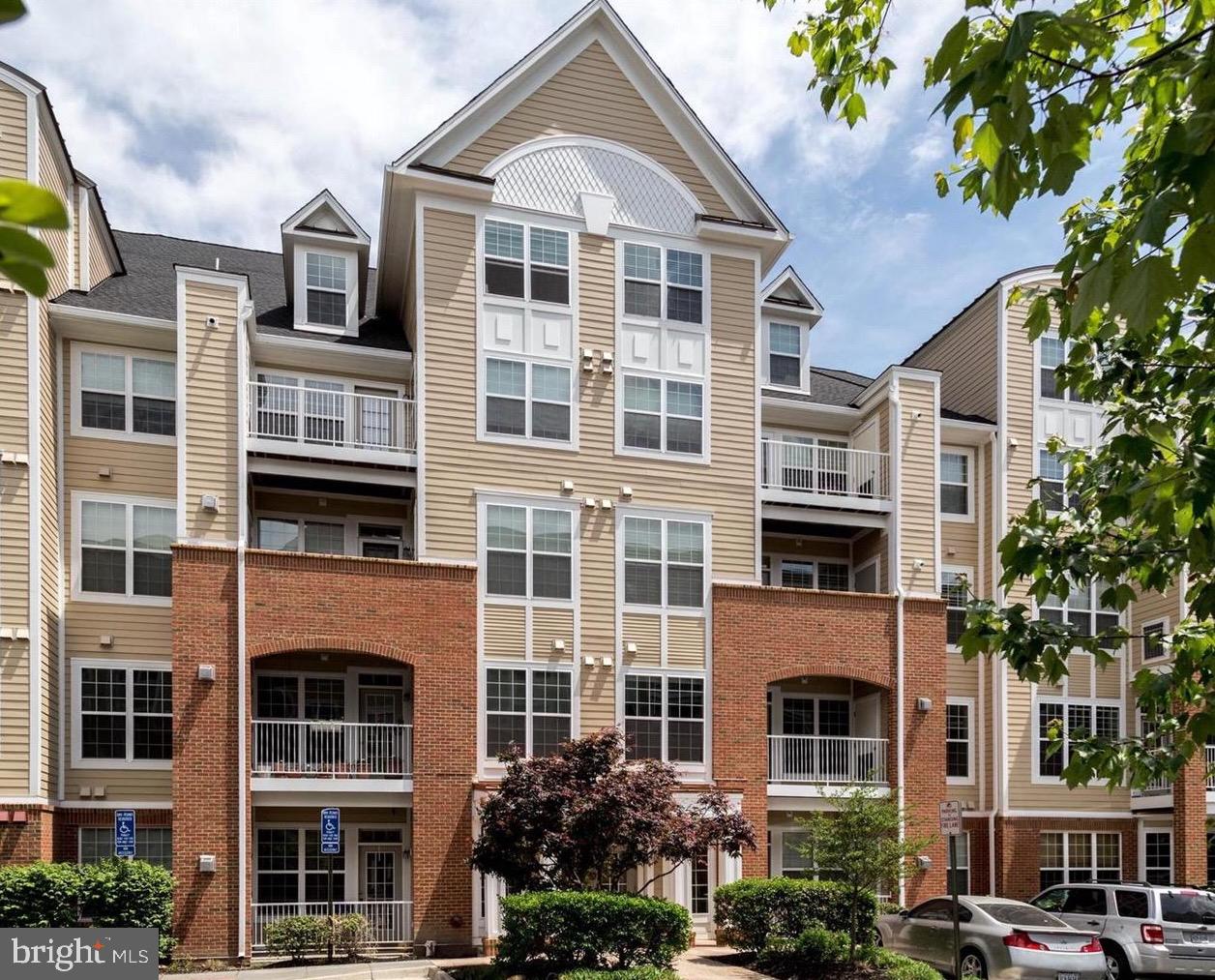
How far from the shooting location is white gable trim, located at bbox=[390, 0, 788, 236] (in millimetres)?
23969

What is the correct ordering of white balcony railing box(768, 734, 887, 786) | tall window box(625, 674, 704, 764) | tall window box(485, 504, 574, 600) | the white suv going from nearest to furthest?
the white suv, tall window box(485, 504, 574, 600), tall window box(625, 674, 704, 764), white balcony railing box(768, 734, 887, 786)

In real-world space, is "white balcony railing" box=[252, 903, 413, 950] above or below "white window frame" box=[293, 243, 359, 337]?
below

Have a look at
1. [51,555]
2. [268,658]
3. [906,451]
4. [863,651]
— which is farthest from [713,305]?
[51,555]

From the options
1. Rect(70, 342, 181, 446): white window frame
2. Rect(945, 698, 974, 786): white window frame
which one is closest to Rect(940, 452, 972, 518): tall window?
Rect(945, 698, 974, 786): white window frame

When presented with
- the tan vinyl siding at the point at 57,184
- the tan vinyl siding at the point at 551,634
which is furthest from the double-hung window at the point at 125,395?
the tan vinyl siding at the point at 551,634

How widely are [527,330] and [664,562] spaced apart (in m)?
5.57

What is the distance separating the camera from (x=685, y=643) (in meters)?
24.3

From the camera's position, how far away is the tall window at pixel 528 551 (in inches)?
920

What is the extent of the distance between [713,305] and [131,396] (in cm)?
1213

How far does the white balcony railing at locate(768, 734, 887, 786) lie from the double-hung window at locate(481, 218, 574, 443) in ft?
26.8

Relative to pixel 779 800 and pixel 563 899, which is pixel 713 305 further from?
pixel 563 899

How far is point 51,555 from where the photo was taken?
21.8 metres

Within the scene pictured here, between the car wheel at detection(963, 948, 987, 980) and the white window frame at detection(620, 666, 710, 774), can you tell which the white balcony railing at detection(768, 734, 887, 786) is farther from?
the car wheel at detection(963, 948, 987, 980)

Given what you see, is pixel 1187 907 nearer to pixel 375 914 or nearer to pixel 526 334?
pixel 375 914
